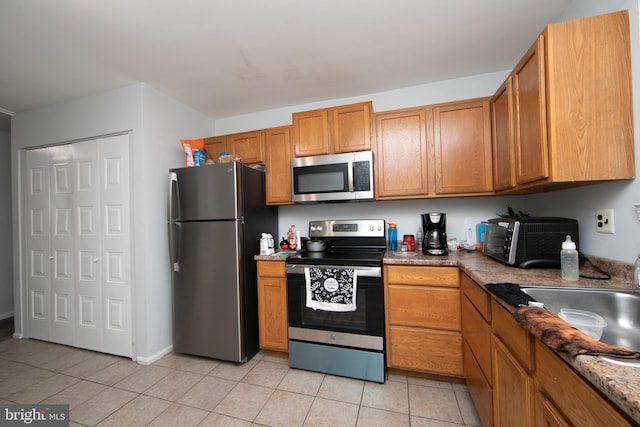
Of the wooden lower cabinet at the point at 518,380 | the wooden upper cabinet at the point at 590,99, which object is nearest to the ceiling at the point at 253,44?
the wooden upper cabinet at the point at 590,99

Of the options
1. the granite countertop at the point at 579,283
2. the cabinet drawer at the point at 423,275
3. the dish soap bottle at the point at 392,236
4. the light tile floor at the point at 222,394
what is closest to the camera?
the granite countertop at the point at 579,283

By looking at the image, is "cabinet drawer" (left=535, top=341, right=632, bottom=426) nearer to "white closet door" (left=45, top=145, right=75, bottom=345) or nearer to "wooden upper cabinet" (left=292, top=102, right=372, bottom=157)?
"wooden upper cabinet" (left=292, top=102, right=372, bottom=157)

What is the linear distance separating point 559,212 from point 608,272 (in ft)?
1.84

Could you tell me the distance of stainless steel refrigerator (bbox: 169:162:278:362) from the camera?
209 cm

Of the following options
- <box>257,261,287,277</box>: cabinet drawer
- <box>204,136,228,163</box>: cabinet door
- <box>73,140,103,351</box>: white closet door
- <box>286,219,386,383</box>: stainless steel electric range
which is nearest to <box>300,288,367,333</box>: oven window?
<box>286,219,386,383</box>: stainless steel electric range

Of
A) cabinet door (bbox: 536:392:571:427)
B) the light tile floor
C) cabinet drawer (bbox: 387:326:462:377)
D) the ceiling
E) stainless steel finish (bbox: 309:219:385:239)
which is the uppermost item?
the ceiling

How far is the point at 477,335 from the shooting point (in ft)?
4.51

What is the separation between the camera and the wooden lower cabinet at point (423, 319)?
67.3 inches

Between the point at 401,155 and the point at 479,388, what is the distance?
1.68 meters

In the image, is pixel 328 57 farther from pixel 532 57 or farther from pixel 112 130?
pixel 112 130

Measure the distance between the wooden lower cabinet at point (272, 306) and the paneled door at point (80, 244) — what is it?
4.05ft

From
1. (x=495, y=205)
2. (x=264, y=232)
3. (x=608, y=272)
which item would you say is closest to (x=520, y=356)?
(x=608, y=272)

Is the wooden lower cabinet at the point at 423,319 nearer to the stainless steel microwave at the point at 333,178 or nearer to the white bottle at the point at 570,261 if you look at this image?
the white bottle at the point at 570,261

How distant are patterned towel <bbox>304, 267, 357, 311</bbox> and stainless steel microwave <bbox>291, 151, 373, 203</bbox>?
0.65 metres
